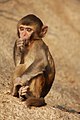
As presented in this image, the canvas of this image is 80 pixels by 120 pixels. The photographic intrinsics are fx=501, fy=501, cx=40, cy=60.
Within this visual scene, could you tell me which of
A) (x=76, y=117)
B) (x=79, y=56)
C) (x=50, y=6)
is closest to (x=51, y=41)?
(x=79, y=56)

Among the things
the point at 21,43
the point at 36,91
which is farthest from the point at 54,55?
the point at 21,43

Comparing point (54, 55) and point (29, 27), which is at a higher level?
point (29, 27)

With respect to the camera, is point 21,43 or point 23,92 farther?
point 23,92

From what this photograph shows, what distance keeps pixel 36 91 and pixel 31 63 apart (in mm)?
489

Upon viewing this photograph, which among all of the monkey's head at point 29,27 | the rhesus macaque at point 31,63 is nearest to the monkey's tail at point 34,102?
the rhesus macaque at point 31,63

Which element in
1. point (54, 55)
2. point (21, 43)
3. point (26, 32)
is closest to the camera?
point (21, 43)

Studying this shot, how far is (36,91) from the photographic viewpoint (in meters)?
8.38

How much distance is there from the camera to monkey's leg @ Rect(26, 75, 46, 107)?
8.31 metres

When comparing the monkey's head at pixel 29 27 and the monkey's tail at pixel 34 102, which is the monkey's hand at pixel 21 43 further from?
the monkey's tail at pixel 34 102

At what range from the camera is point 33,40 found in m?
8.44

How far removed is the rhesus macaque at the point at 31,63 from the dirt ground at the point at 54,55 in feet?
0.73

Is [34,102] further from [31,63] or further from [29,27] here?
[29,27]

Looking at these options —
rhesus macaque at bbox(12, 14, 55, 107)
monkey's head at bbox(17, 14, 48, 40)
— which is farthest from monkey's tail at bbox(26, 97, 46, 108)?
monkey's head at bbox(17, 14, 48, 40)

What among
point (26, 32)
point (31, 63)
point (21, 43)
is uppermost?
point (26, 32)
